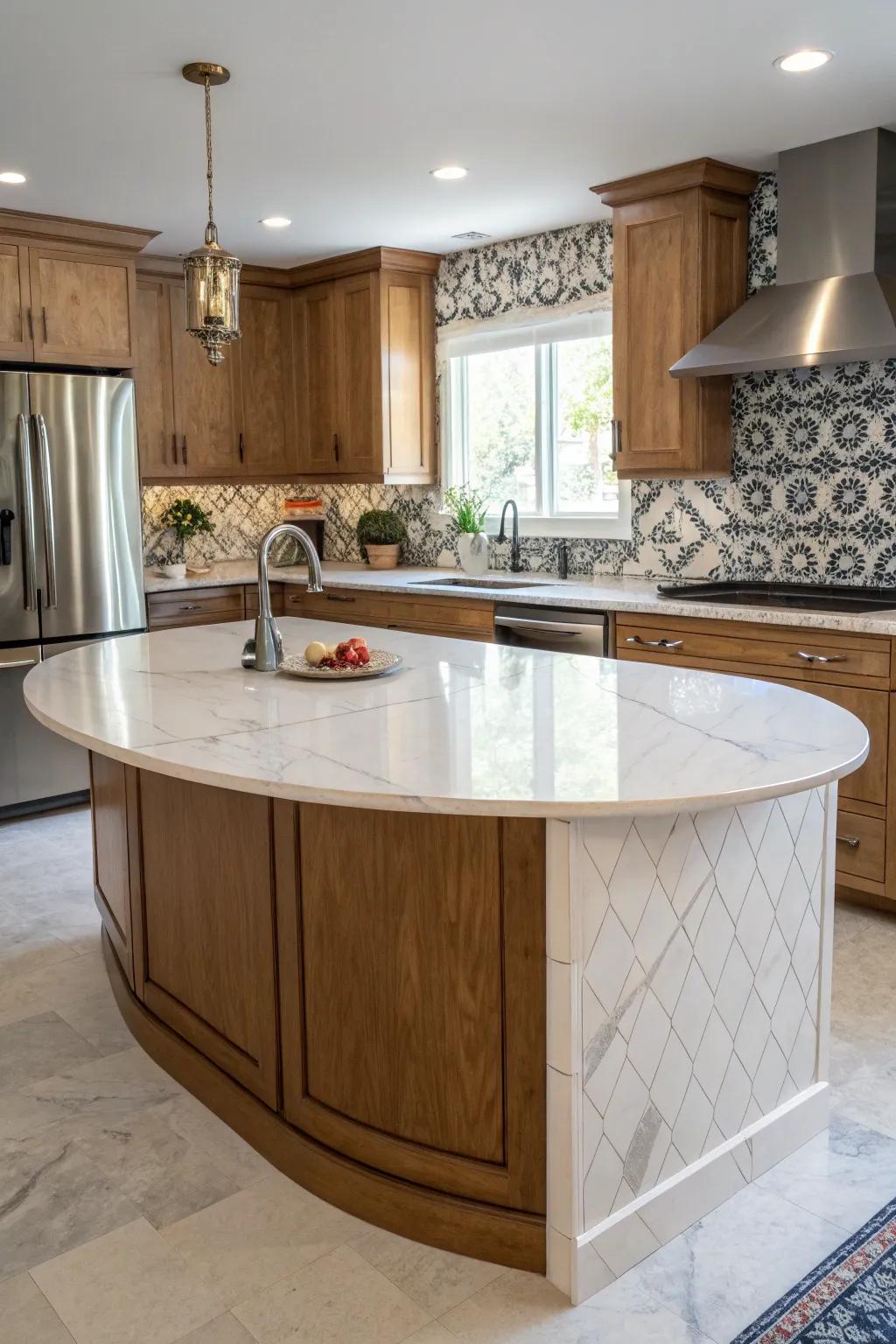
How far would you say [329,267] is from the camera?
5.75 metres

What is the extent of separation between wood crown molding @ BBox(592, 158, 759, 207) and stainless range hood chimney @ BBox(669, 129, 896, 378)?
0.23 metres

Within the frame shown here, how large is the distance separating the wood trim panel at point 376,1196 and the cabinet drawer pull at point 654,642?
226 centimetres

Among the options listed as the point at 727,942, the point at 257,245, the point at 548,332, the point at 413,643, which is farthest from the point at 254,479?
the point at 727,942

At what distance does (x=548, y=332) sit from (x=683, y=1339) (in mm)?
4332

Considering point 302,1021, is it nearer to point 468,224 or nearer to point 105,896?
point 105,896

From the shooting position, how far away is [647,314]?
4375 mm

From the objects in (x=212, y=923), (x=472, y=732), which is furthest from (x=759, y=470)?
(x=212, y=923)

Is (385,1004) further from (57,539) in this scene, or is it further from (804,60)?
(57,539)

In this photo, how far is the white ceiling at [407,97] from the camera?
2832 millimetres

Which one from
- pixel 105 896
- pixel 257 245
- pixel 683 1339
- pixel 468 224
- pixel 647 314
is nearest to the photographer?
pixel 683 1339

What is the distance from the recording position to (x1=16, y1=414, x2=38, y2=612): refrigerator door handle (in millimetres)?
4633

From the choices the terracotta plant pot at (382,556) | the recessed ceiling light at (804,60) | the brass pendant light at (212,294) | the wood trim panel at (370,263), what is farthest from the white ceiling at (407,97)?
the terracotta plant pot at (382,556)

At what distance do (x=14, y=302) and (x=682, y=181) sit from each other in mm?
2768

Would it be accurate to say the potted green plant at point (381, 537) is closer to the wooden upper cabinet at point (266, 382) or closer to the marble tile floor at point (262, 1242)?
the wooden upper cabinet at point (266, 382)
